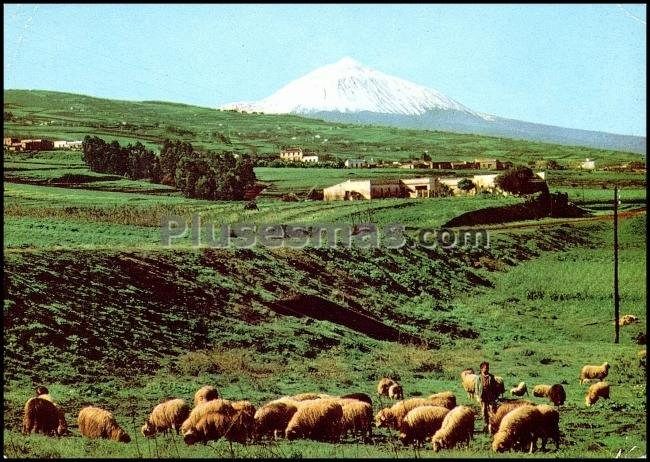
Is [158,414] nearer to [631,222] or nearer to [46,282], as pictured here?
[46,282]

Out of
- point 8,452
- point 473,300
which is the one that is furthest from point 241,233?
point 8,452

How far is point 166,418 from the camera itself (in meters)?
18.1

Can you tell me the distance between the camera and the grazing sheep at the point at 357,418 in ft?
59.1

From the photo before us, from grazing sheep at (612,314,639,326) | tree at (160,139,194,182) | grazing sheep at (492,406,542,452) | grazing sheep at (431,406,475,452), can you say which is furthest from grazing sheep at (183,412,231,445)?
tree at (160,139,194,182)

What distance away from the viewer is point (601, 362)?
93.6ft

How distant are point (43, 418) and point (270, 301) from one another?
13.4 m

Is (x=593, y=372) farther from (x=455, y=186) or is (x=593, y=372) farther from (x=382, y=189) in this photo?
(x=455, y=186)

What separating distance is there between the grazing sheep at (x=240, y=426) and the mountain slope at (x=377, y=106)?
30.5 m

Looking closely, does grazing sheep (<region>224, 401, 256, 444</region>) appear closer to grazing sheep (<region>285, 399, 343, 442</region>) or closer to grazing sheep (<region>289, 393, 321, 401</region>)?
grazing sheep (<region>285, 399, 343, 442</region>)

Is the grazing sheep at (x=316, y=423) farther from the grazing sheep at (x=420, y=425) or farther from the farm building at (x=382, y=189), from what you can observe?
the farm building at (x=382, y=189)

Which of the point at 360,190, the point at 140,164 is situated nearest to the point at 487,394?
the point at 140,164

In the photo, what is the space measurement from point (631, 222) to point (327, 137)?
24.1 meters

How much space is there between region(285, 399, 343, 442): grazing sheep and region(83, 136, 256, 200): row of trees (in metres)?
26.4

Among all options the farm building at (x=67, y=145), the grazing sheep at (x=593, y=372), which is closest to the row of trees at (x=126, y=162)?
the farm building at (x=67, y=145)
